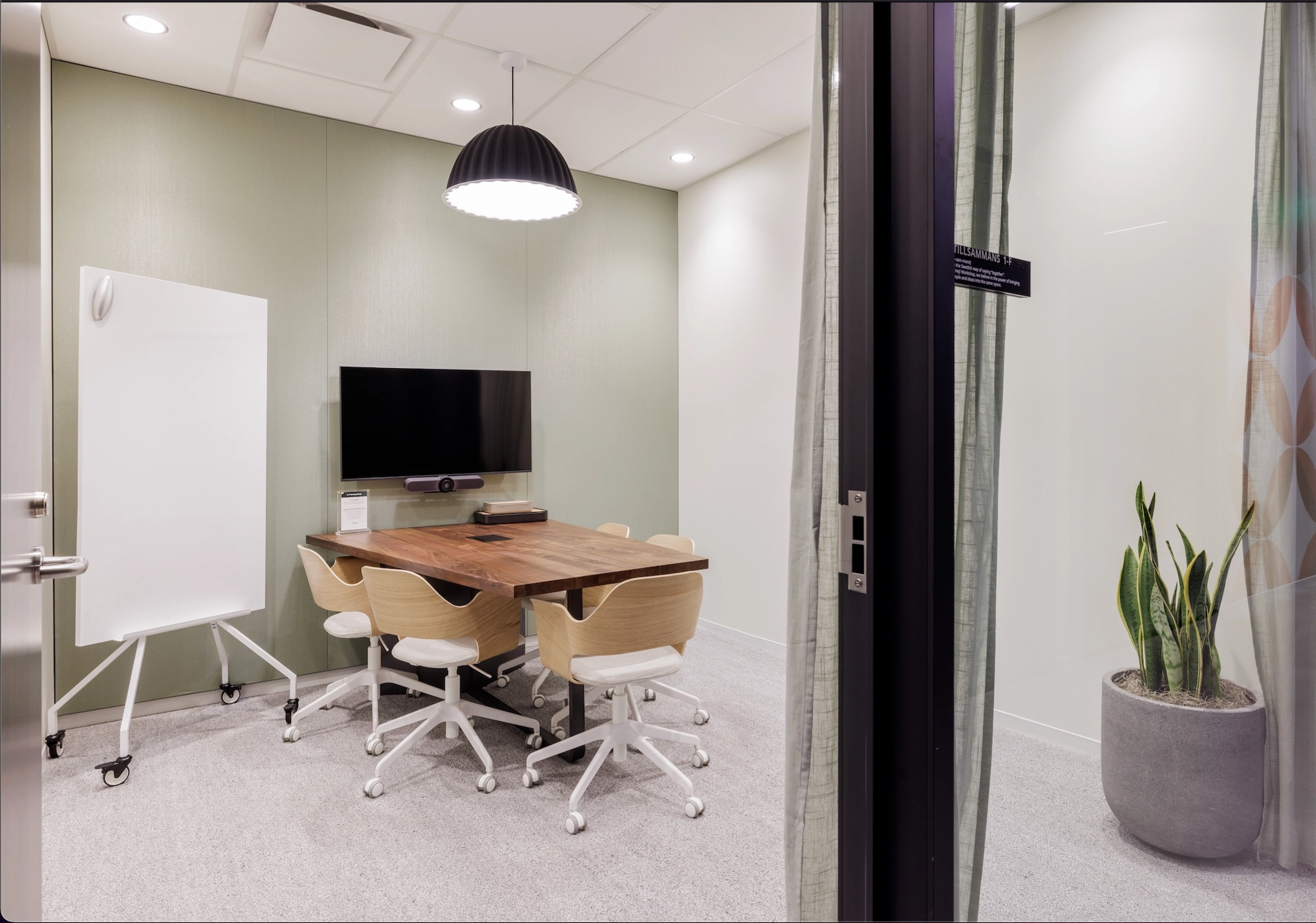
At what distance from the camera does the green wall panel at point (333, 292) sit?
9.34ft

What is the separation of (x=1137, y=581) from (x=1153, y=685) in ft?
0.52

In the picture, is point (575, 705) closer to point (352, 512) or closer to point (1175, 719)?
point (352, 512)

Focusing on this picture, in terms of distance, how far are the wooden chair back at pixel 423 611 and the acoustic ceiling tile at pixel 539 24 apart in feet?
5.63

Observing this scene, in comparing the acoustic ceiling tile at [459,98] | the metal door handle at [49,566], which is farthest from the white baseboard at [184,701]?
the acoustic ceiling tile at [459,98]

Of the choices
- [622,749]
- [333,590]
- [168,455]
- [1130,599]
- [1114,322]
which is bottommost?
[622,749]

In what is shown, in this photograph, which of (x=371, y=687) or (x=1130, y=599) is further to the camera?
(x=371, y=687)

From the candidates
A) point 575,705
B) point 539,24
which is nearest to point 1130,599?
point 539,24

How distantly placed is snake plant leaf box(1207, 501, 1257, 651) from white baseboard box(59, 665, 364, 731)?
3.34 metres

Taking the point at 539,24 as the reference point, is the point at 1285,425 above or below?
below

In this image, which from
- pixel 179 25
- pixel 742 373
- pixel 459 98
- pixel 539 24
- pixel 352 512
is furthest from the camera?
pixel 742 373

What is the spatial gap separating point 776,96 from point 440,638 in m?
2.73

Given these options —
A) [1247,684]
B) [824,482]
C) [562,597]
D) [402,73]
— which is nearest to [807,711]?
[824,482]

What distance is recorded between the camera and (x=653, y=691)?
122 inches

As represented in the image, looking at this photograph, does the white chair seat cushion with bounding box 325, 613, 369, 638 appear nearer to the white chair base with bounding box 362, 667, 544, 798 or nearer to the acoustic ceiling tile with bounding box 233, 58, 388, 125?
the white chair base with bounding box 362, 667, 544, 798
